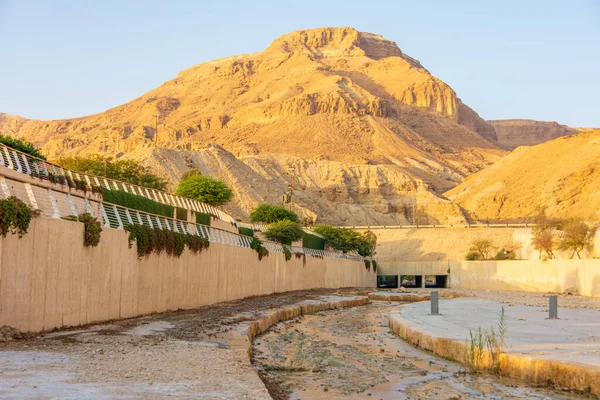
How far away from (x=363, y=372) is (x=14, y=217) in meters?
7.37

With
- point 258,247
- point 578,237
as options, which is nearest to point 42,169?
point 258,247

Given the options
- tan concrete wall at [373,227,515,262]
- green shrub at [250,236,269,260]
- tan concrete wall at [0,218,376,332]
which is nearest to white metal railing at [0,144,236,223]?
tan concrete wall at [0,218,376,332]

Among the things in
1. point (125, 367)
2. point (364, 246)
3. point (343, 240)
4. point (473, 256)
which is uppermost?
point (343, 240)

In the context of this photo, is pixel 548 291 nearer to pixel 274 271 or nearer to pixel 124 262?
pixel 274 271

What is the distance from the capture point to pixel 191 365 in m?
11.4

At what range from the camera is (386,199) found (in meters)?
192

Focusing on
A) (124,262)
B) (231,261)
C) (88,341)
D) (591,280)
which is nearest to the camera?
(88,341)

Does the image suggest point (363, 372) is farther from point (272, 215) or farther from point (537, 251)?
point (537, 251)

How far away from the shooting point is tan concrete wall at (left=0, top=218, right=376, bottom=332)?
14.5 metres

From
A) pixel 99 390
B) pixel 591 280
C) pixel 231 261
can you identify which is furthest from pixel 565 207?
pixel 99 390

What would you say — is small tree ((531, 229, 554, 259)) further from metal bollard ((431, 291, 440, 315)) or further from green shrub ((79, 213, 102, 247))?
green shrub ((79, 213, 102, 247))

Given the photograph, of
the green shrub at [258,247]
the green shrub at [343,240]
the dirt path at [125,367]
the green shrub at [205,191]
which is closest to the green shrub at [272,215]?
the green shrub at [343,240]

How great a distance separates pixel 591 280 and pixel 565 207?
90763 millimetres

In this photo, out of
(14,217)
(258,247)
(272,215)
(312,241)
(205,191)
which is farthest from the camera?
(272,215)
